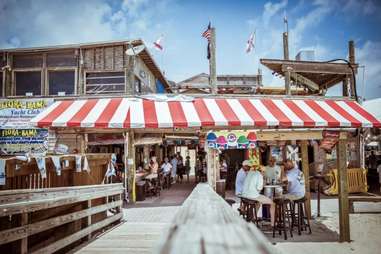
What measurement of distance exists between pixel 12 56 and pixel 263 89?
1309 cm

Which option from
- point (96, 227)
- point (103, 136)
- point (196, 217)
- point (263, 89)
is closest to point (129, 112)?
point (103, 136)

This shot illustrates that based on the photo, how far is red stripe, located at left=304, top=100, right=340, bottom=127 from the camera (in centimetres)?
902

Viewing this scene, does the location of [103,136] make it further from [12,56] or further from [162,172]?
[12,56]

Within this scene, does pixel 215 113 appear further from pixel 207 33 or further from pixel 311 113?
pixel 207 33

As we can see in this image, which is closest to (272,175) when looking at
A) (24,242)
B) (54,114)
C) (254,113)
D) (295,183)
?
(295,183)

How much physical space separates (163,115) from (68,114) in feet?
10.5

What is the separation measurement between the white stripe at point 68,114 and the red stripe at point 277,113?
6.70m

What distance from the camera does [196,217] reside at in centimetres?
116

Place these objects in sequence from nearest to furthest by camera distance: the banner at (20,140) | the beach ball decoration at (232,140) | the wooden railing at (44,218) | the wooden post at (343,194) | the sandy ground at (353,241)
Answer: the wooden railing at (44,218) < the sandy ground at (353,241) < the wooden post at (343,194) < the beach ball decoration at (232,140) < the banner at (20,140)

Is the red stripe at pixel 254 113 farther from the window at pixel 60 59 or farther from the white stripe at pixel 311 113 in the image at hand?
the window at pixel 60 59

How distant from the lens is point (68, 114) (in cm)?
919

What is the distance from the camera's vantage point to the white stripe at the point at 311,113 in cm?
898

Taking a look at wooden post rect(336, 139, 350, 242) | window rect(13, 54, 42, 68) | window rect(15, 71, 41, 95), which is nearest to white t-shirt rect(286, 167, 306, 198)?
wooden post rect(336, 139, 350, 242)

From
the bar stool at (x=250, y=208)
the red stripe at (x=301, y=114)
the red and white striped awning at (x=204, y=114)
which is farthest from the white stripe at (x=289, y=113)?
the bar stool at (x=250, y=208)
